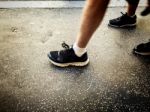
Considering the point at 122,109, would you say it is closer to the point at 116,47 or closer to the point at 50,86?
the point at 50,86

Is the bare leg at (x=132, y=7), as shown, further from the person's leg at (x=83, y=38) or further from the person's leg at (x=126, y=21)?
the person's leg at (x=83, y=38)

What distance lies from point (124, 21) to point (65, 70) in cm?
107

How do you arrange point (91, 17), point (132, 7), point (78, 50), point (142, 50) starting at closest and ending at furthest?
point (91, 17)
point (78, 50)
point (142, 50)
point (132, 7)

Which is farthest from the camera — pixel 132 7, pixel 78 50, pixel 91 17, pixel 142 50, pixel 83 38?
pixel 132 7

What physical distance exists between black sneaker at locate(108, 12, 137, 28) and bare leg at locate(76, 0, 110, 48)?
35.7 inches

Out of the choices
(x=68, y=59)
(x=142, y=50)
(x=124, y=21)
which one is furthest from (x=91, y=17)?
(x=124, y=21)

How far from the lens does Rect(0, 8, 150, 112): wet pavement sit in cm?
190

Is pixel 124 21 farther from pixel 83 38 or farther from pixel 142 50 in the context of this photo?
pixel 83 38

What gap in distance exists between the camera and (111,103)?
191cm

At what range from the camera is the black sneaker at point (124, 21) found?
9.64 ft

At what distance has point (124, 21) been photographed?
2941 mm

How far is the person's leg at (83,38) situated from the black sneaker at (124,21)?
0.79m

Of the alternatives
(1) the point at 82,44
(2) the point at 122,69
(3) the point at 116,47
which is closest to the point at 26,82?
(1) the point at 82,44

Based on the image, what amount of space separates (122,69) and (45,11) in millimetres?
1334
